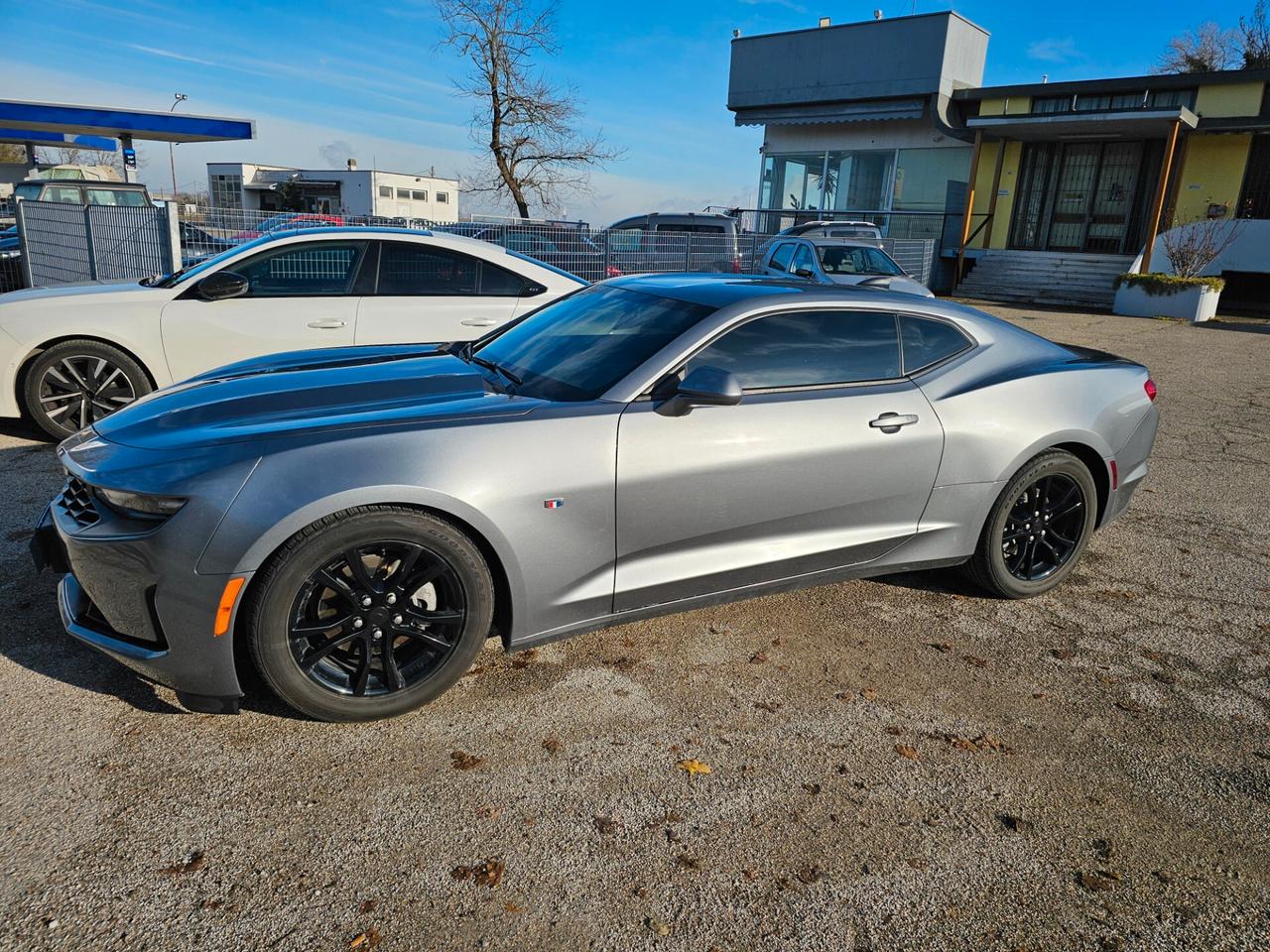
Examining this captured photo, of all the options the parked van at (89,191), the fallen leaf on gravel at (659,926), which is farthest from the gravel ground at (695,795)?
the parked van at (89,191)

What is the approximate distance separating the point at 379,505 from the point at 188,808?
3.46 ft

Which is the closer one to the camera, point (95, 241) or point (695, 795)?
point (695, 795)

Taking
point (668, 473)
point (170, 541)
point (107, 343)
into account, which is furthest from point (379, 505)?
point (107, 343)

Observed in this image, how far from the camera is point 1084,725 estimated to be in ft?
10.6

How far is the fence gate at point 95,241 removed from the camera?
1037 centimetres

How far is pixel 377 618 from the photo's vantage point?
2924 mm

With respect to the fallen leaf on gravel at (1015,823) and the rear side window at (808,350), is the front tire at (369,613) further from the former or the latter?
the fallen leaf on gravel at (1015,823)

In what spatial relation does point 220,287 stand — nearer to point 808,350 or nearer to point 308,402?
point 308,402

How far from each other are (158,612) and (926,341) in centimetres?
331

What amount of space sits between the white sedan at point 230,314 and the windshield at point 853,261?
842 centimetres

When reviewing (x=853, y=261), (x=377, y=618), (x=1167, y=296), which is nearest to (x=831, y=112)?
(x=1167, y=296)

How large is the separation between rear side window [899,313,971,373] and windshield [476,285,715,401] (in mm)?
1010

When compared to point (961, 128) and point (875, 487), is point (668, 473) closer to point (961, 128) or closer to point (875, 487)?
point (875, 487)

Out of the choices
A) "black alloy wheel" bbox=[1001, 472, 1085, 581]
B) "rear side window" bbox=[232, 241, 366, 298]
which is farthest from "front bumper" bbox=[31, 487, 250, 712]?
"rear side window" bbox=[232, 241, 366, 298]
